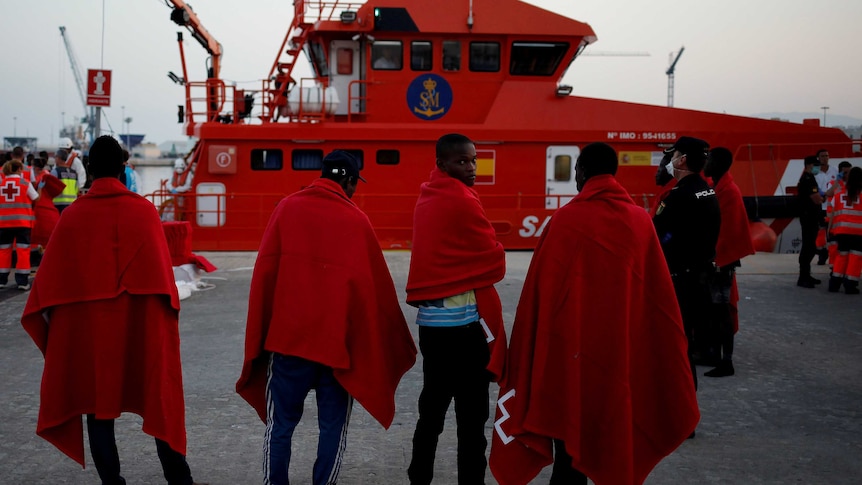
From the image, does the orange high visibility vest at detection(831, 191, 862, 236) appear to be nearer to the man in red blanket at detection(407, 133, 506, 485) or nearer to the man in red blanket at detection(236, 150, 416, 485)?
the man in red blanket at detection(407, 133, 506, 485)

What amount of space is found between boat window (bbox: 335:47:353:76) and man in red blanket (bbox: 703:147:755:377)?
30.1 feet

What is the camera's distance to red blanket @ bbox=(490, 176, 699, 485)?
3504mm

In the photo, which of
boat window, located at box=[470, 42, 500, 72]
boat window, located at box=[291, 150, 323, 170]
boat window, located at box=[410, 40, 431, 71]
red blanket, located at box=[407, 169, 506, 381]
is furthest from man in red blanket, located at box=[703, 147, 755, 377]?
boat window, located at box=[291, 150, 323, 170]

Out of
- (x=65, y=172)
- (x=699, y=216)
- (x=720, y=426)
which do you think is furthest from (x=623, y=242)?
(x=65, y=172)

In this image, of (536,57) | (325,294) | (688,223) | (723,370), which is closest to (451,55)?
(536,57)

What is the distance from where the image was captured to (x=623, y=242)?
3.51 meters

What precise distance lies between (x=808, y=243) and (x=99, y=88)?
36.4 feet

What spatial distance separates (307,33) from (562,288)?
12.0 meters

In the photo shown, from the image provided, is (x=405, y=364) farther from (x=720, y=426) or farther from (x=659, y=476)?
(x=720, y=426)

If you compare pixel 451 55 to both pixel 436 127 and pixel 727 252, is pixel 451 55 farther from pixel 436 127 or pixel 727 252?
pixel 727 252

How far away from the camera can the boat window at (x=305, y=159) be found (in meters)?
14.2

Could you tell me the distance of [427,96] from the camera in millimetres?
14391

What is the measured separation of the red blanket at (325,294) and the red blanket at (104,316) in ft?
1.41

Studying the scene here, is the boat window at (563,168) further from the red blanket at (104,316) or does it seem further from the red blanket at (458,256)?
the red blanket at (104,316)
